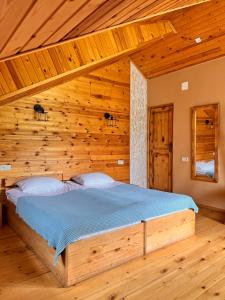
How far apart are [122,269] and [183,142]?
309cm

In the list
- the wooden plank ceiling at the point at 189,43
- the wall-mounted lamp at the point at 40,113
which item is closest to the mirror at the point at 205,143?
the wooden plank ceiling at the point at 189,43

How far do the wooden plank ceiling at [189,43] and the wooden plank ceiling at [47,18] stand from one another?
230 centimetres

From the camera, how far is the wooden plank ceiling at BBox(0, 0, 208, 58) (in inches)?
41.2

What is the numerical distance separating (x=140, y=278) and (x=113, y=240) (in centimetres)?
40

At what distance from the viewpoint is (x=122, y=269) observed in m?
2.21

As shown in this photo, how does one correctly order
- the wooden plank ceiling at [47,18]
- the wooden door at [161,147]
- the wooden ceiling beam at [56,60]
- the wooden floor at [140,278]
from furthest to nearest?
the wooden door at [161,147] < the wooden ceiling beam at [56,60] < the wooden floor at [140,278] < the wooden plank ceiling at [47,18]

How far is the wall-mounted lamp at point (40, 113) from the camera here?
3.72 meters

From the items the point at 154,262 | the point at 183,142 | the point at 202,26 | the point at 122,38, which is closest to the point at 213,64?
the point at 202,26

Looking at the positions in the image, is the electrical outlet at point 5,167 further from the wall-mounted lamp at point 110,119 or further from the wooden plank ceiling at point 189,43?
the wooden plank ceiling at point 189,43

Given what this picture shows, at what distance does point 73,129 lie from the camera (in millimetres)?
4145

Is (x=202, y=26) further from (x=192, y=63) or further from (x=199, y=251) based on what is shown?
(x=199, y=251)

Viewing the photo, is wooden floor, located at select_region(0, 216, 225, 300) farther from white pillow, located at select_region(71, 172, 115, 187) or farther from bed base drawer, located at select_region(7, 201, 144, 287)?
white pillow, located at select_region(71, 172, 115, 187)

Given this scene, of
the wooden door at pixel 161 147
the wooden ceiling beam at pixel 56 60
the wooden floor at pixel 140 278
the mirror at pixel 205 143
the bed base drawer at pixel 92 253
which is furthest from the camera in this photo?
the wooden door at pixel 161 147

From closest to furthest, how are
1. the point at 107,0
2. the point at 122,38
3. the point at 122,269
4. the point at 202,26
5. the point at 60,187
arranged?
1. the point at 107,0
2. the point at 122,269
3. the point at 122,38
4. the point at 60,187
5. the point at 202,26
